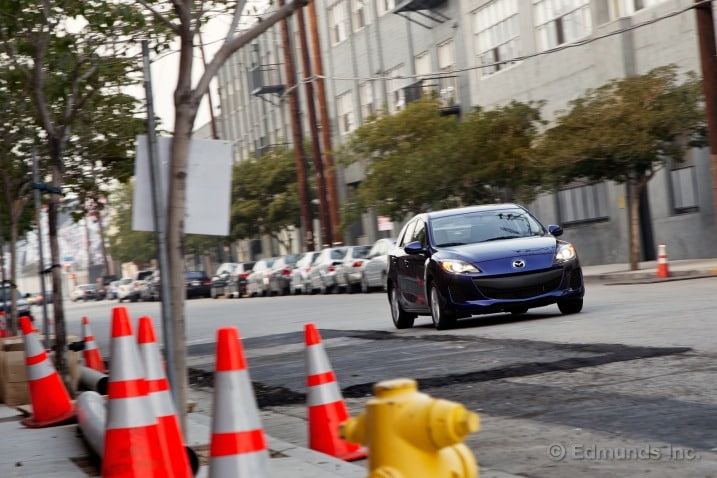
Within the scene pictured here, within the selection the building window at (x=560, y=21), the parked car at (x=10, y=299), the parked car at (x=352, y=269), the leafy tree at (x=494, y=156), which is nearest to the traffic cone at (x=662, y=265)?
the leafy tree at (x=494, y=156)

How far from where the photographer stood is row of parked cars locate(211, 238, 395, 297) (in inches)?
1430

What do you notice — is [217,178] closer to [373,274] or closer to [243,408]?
[243,408]

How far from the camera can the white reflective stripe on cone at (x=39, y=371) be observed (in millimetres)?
10461

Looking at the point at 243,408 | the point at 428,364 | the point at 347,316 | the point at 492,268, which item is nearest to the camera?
the point at 243,408

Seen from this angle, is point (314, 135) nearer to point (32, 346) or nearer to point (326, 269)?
point (326, 269)

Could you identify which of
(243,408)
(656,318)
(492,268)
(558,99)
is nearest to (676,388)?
(243,408)

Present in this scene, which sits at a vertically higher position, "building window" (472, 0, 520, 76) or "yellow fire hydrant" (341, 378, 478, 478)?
"building window" (472, 0, 520, 76)

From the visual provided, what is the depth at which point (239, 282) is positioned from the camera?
52.1m

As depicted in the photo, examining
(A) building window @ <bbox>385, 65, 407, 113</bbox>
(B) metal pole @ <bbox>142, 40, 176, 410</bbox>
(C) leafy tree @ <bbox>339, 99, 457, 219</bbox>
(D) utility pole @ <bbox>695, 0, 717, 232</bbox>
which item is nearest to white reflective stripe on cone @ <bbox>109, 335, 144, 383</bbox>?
(B) metal pole @ <bbox>142, 40, 176, 410</bbox>

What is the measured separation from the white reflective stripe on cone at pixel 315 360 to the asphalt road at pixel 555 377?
3.28 feet

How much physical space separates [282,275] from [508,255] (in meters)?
31.3

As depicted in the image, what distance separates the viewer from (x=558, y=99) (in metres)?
38.1

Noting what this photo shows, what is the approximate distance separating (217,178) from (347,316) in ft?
52.5

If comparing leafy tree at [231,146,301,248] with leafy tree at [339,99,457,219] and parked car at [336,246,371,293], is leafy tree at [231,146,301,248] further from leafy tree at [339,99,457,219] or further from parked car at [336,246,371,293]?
parked car at [336,246,371,293]
